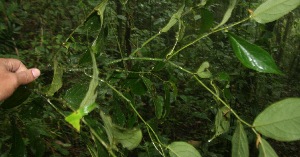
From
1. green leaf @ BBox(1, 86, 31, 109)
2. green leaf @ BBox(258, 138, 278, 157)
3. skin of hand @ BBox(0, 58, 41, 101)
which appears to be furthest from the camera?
green leaf @ BBox(1, 86, 31, 109)

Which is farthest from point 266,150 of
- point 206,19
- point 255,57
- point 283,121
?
point 206,19

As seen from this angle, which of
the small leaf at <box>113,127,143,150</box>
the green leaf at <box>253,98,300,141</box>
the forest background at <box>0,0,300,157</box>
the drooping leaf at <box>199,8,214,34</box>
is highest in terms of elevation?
the drooping leaf at <box>199,8,214,34</box>

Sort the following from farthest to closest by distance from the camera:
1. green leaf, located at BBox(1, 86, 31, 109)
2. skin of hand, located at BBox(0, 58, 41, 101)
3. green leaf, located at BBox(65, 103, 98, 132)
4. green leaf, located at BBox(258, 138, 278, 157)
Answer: green leaf, located at BBox(1, 86, 31, 109) → skin of hand, located at BBox(0, 58, 41, 101) → green leaf, located at BBox(258, 138, 278, 157) → green leaf, located at BBox(65, 103, 98, 132)

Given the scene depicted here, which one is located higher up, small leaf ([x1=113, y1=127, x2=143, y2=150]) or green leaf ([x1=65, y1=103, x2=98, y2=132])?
green leaf ([x1=65, y1=103, x2=98, y2=132])

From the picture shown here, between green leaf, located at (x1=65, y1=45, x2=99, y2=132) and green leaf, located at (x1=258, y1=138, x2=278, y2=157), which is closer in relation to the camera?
green leaf, located at (x1=65, y1=45, x2=99, y2=132)

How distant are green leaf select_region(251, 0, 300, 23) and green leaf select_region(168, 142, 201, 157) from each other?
0.21 metres

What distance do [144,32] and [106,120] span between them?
2271 mm

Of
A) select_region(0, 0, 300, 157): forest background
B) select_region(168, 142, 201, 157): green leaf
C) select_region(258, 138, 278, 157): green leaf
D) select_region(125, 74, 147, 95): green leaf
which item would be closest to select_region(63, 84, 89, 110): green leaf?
select_region(0, 0, 300, 157): forest background

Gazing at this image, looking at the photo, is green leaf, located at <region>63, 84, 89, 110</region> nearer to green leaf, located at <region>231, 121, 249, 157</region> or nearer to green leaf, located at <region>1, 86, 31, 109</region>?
green leaf, located at <region>1, 86, 31, 109</region>

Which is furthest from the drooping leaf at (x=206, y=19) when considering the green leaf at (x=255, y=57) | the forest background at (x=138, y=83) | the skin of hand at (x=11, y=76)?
the skin of hand at (x=11, y=76)

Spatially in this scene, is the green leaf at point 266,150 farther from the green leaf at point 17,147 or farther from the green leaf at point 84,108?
the green leaf at point 17,147

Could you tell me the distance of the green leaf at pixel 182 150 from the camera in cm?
42

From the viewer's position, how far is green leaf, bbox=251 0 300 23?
1.31ft

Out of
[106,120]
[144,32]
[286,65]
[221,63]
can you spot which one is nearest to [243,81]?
[221,63]
